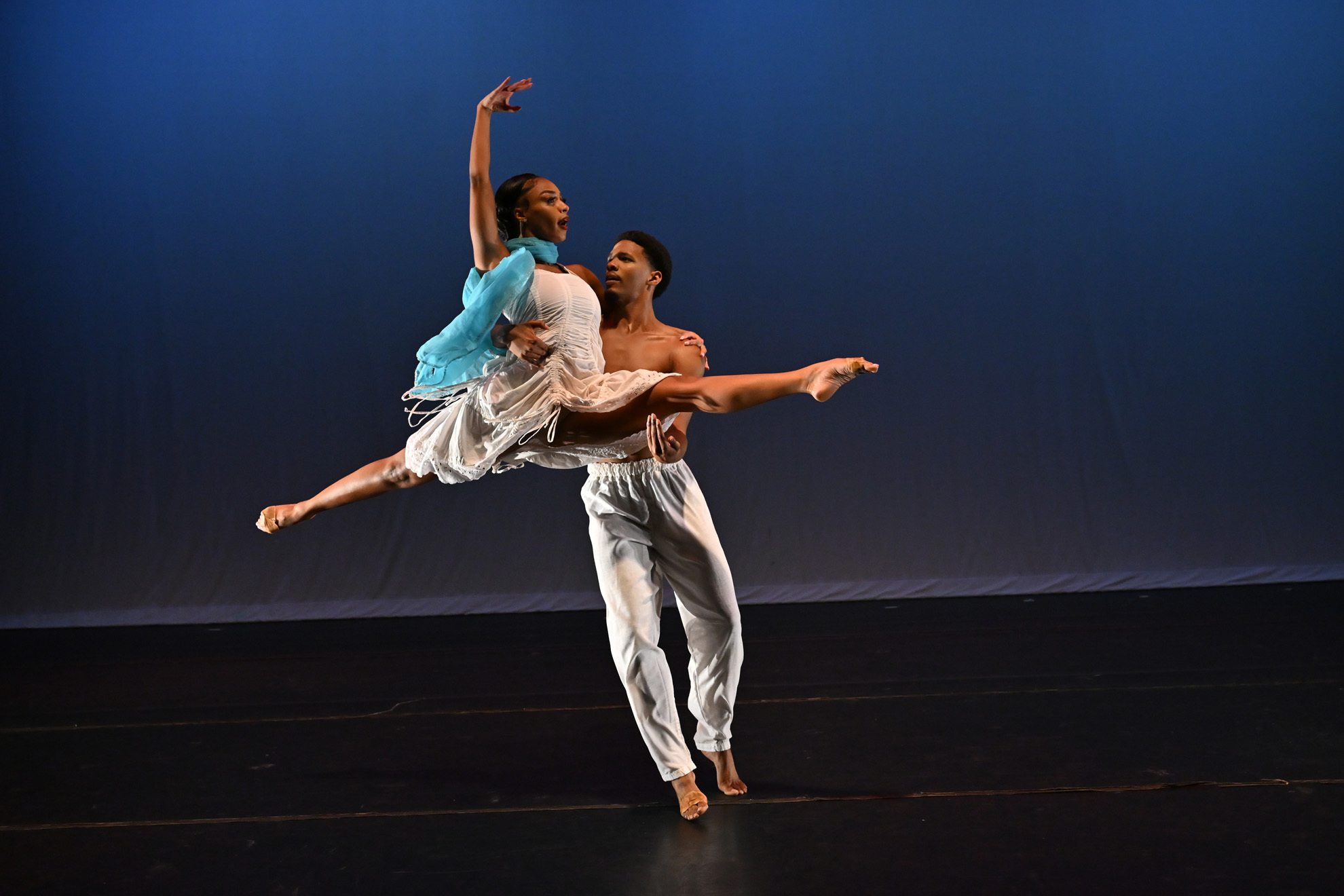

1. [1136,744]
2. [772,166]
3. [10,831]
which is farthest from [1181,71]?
[10,831]

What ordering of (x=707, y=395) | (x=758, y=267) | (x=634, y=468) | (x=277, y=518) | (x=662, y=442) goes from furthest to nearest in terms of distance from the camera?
(x=758, y=267) → (x=277, y=518) → (x=634, y=468) → (x=662, y=442) → (x=707, y=395)

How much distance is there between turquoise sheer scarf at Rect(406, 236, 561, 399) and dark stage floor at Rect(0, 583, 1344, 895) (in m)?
0.96

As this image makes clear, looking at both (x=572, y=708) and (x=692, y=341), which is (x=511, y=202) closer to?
(x=692, y=341)

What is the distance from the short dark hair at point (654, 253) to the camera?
2367 millimetres

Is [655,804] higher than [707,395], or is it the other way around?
[707,395]

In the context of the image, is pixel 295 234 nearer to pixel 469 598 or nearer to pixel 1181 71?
pixel 469 598

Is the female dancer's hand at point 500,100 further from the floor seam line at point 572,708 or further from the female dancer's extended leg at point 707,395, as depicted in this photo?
the floor seam line at point 572,708

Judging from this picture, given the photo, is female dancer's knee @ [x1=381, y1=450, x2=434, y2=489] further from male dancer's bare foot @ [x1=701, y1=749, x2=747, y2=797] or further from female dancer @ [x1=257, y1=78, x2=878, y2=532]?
male dancer's bare foot @ [x1=701, y1=749, x2=747, y2=797]

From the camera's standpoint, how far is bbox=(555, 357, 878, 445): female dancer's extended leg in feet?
5.74

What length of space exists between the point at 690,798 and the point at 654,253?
122 centimetres

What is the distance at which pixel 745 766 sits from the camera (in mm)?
2488

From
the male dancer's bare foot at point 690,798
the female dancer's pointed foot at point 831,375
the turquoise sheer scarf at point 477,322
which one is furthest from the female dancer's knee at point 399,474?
the female dancer's pointed foot at point 831,375

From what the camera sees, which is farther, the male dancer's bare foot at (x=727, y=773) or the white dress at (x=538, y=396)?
the male dancer's bare foot at (x=727, y=773)

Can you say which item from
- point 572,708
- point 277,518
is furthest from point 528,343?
point 572,708
